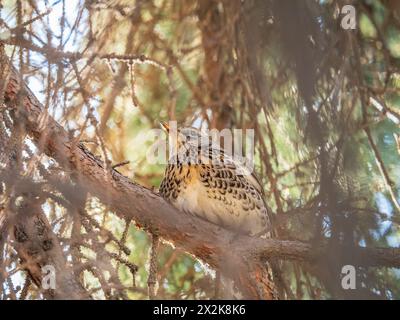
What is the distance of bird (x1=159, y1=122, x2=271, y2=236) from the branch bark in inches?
13.3

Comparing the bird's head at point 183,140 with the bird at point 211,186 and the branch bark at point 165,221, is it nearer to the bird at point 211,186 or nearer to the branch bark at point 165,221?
the bird at point 211,186

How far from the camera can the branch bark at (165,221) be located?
3246 millimetres

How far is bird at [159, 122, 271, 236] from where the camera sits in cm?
414

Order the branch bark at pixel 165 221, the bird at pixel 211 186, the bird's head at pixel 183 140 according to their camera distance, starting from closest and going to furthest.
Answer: the branch bark at pixel 165 221 → the bird at pixel 211 186 → the bird's head at pixel 183 140

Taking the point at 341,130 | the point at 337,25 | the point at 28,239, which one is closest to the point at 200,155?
the point at 337,25

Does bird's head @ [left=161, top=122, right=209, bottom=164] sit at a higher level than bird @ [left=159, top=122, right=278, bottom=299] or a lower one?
higher

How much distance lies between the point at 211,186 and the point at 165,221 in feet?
1.97

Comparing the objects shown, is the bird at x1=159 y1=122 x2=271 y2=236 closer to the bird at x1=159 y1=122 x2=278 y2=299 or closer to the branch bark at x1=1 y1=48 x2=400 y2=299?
the bird at x1=159 y1=122 x2=278 y2=299

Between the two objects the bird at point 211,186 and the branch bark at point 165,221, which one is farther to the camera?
the bird at point 211,186

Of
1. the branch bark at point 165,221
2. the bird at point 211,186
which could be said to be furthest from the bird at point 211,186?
the branch bark at point 165,221

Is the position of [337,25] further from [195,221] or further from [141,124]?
[141,124]

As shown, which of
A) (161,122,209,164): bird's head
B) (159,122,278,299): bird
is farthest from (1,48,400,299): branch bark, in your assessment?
(161,122,209,164): bird's head

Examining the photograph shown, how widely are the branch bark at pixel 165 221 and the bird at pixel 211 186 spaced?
339 mm

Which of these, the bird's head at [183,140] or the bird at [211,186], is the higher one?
the bird's head at [183,140]
